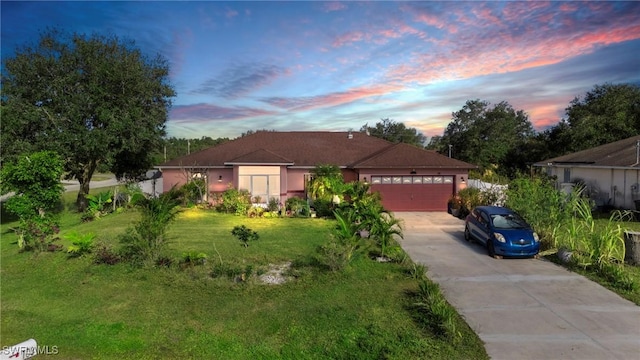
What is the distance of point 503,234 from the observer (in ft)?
39.0

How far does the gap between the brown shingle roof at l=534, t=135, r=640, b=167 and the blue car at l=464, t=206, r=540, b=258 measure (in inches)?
462

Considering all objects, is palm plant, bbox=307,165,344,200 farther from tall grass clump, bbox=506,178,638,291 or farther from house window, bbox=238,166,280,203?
tall grass clump, bbox=506,178,638,291

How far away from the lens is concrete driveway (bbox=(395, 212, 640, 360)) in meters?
6.27

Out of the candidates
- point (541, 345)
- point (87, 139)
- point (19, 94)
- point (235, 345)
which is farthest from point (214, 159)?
point (541, 345)

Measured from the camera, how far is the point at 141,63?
78.5ft

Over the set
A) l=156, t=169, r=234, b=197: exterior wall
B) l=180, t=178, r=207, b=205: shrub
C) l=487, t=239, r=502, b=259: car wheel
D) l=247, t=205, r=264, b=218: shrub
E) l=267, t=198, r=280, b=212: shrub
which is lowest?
l=487, t=239, r=502, b=259: car wheel

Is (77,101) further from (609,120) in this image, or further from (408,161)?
(609,120)

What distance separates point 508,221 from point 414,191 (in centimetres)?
1017

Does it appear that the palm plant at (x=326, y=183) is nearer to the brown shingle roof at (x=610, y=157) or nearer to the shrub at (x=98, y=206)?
the shrub at (x=98, y=206)

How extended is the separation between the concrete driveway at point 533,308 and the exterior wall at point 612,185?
13.1 m

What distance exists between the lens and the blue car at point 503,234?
11.6m

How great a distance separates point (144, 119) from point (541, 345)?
23.4 metres

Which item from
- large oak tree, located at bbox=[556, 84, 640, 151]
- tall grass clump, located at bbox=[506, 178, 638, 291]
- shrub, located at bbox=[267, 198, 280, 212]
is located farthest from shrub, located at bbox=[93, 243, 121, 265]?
large oak tree, located at bbox=[556, 84, 640, 151]

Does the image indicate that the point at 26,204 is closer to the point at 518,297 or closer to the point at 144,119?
the point at 144,119
